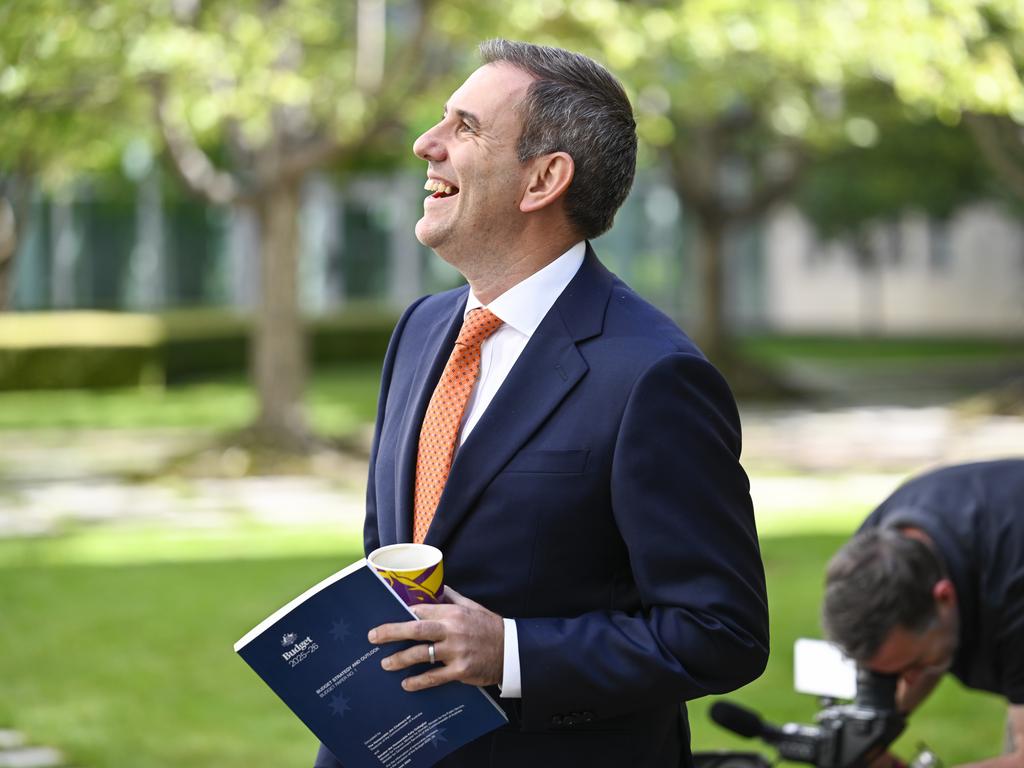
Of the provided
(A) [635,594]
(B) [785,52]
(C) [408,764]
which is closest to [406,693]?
(C) [408,764]

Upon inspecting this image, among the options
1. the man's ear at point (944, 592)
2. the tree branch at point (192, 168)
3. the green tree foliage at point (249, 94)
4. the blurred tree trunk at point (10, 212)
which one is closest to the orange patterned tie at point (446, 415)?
the man's ear at point (944, 592)

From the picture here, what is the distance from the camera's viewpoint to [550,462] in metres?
2.18

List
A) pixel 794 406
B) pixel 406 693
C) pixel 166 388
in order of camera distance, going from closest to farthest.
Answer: pixel 406 693
pixel 794 406
pixel 166 388

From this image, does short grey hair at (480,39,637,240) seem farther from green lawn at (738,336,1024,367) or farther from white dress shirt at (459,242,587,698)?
green lawn at (738,336,1024,367)

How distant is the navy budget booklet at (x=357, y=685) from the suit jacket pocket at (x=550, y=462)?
11.1 inches

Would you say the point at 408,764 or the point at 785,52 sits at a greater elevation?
the point at 785,52

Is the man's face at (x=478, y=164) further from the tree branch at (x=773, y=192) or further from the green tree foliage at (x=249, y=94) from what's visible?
the tree branch at (x=773, y=192)

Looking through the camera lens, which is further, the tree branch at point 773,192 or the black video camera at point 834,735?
the tree branch at point 773,192

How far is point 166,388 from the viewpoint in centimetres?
2444

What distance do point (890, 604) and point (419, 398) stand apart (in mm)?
A: 1414

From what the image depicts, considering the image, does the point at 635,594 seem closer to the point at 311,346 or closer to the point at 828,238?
the point at 311,346

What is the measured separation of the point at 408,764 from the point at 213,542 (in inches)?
345

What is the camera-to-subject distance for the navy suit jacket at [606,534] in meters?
2.12

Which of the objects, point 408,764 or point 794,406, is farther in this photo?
point 794,406
